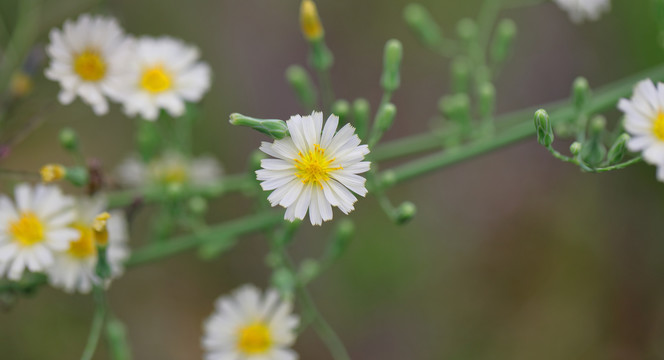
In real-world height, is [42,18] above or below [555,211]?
above

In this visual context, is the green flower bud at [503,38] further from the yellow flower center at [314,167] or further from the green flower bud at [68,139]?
the green flower bud at [68,139]

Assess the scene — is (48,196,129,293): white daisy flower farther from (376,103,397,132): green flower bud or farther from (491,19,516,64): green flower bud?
(491,19,516,64): green flower bud

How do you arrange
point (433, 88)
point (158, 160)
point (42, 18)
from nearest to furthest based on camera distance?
1. point (158, 160)
2. point (42, 18)
3. point (433, 88)

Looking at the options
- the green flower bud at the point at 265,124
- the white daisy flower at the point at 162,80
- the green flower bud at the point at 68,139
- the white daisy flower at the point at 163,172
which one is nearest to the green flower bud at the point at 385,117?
the green flower bud at the point at 265,124

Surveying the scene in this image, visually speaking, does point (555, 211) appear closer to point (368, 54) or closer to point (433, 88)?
point (433, 88)

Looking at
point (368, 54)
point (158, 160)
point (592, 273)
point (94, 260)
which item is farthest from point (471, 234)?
point (94, 260)
